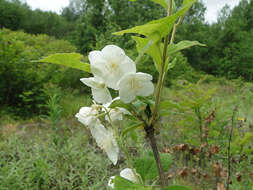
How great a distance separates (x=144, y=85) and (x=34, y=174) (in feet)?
5.82

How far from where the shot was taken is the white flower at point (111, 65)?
365 mm

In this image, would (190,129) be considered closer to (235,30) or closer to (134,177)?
(134,177)

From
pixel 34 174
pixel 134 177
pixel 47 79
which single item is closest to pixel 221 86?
pixel 47 79

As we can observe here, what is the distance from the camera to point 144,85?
1.25ft

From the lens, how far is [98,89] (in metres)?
0.39

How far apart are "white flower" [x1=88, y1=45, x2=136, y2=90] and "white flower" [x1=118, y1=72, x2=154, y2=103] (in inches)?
0.6

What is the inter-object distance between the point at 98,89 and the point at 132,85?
0.07 meters

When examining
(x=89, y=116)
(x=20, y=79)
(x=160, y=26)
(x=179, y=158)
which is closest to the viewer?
(x=160, y=26)

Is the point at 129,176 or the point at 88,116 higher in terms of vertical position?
the point at 88,116

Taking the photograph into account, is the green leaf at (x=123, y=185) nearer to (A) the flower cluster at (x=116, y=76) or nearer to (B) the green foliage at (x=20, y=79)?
(A) the flower cluster at (x=116, y=76)

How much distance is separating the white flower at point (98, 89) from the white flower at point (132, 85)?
0.14 feet

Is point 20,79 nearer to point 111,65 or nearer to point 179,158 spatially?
point 179,158

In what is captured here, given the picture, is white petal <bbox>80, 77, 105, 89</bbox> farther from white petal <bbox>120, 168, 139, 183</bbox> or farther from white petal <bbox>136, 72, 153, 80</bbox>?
white petal <bbox>120, 168, 139, 183</bbox>

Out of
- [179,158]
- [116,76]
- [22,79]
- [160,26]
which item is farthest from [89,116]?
[22,79]
